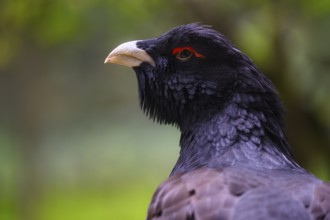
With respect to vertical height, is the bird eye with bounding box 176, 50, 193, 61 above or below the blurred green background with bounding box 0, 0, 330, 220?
above

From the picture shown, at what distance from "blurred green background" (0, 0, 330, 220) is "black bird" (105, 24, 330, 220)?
9.15 ft

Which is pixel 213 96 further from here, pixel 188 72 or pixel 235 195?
pixel 235 195

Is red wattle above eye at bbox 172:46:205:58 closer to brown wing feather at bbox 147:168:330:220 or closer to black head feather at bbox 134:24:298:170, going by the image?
black head feather at bbox 134:24:298:170

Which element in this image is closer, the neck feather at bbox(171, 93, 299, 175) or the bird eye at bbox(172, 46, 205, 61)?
the neck feather at bbox(171, 93, 299, 175)

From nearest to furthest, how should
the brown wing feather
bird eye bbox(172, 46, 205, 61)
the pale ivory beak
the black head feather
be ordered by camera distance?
the brown wing feather, the black head feather, bird eye bbox(172, 46, 205, 61), the pale ivory beak

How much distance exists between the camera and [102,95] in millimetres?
16969

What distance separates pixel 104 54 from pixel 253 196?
10988mm

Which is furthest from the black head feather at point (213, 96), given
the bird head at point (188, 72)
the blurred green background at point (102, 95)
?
the blurred green background at point (102, 95)

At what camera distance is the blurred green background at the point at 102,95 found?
795 centimetres

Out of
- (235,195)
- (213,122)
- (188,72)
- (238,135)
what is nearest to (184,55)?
(188,72)

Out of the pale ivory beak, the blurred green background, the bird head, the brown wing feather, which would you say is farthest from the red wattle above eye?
the blurred green background

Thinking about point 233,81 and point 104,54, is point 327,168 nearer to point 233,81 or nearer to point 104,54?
point 233,81

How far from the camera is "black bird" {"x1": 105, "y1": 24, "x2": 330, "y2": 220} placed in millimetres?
3971

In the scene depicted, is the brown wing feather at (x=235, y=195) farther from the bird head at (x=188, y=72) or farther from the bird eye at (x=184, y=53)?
the bird eye at (x=184, y=53)
